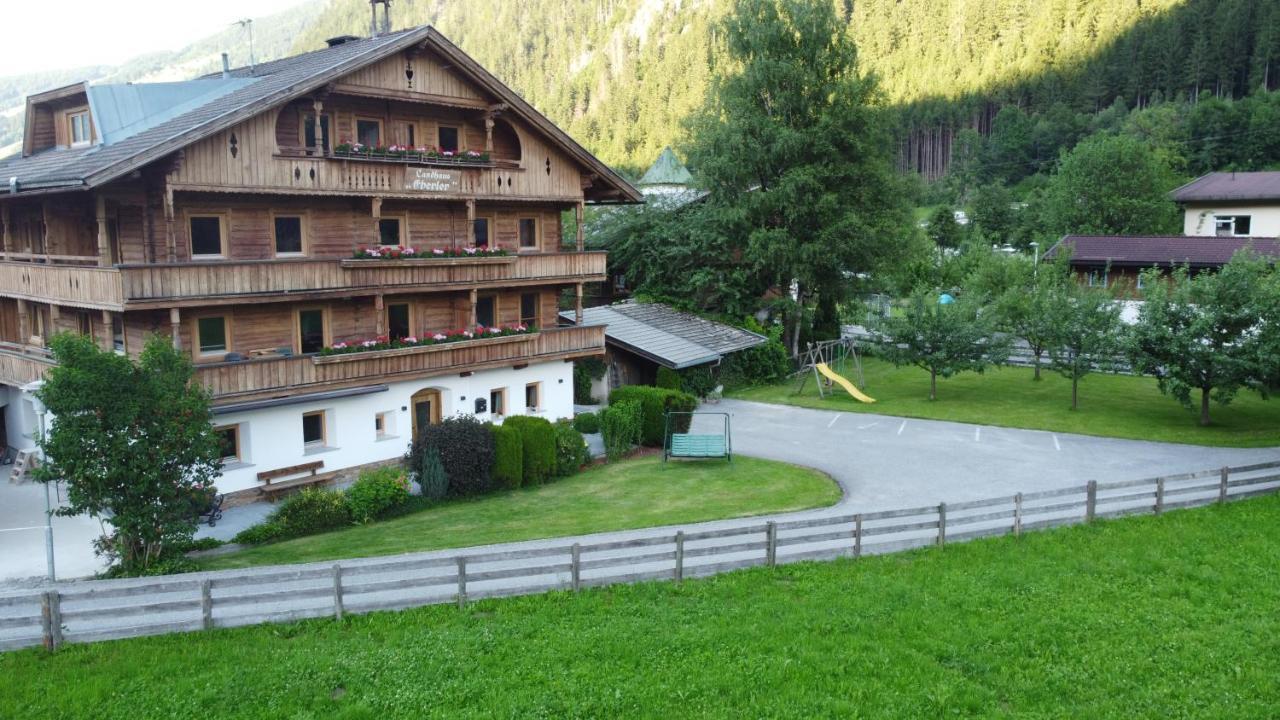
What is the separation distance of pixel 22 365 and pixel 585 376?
1831cm

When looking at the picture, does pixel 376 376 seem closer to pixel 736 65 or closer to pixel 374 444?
pixel 374 444

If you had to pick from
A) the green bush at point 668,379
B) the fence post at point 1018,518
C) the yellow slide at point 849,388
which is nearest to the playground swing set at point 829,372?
the yellow slide at point 849,388

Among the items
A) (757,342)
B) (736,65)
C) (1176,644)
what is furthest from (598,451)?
(736,65)

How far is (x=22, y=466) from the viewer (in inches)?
1027

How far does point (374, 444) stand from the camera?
1091 inches

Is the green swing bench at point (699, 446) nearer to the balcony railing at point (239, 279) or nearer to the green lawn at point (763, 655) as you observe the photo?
the balcony railing at point (239, 279)

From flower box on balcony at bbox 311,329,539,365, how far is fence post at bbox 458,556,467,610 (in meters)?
12.1

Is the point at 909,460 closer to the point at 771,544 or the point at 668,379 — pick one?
the point at 668,379

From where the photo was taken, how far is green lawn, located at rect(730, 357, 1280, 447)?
32094mm

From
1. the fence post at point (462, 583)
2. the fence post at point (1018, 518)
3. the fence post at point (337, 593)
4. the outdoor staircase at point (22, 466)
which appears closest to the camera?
the fence post at point (337, 593)

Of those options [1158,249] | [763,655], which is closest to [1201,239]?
[1158,249]

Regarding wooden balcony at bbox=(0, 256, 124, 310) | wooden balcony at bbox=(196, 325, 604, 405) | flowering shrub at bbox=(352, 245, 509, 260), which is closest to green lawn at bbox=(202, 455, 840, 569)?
wooden balcony at bbox=(196, 325, 604, 405)

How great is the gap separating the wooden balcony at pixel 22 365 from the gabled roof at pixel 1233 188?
204 ft

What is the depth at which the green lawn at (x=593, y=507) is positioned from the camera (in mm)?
20359
